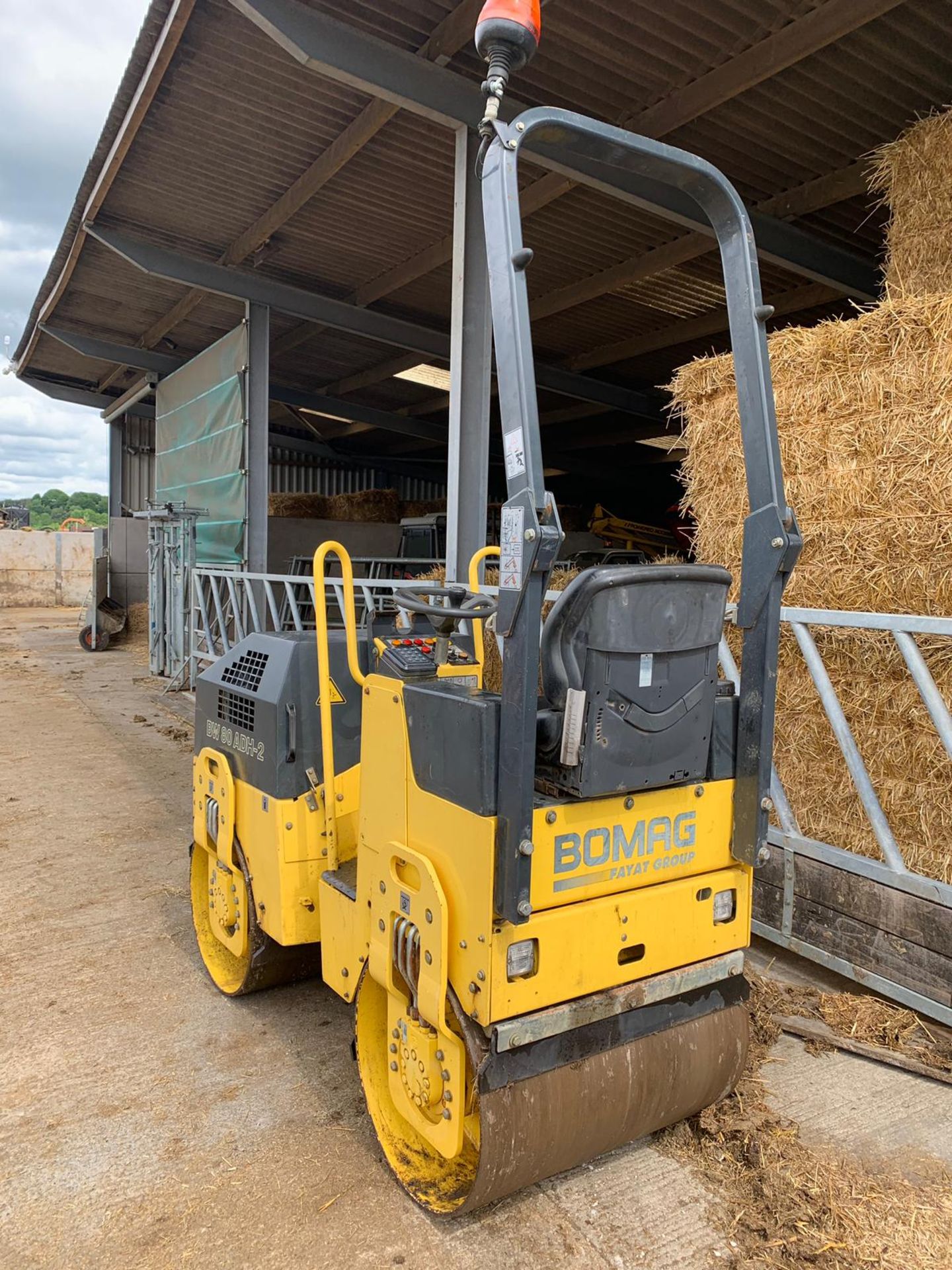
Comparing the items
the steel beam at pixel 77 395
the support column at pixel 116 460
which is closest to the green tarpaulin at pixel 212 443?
the steel beam at pixel 77 395

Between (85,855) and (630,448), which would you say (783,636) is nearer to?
(85,855)

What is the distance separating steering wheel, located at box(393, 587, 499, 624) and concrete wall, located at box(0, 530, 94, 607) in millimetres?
26134

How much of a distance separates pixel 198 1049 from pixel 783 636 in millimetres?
2841

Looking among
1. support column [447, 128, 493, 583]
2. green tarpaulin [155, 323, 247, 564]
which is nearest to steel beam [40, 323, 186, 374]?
green tarpaulin [155, 323, 247, 564]

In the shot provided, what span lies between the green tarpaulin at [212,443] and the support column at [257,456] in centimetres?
9

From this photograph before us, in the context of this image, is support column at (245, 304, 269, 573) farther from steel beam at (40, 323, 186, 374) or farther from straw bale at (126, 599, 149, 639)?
straw bale at (126, 599, 149, 639)

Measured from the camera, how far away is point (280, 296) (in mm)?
9836

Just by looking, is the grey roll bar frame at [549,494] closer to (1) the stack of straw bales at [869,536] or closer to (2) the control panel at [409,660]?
(2) the control panel at [409,660]

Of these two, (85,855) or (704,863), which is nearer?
(704,863)

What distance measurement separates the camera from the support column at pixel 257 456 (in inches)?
395

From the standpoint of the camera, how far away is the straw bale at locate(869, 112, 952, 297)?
4.64m

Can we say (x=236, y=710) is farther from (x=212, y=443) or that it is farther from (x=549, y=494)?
(x=212, y=443)

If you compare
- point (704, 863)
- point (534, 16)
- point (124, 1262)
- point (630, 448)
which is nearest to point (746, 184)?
point (534, 16)

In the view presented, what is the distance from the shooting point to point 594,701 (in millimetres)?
1764
